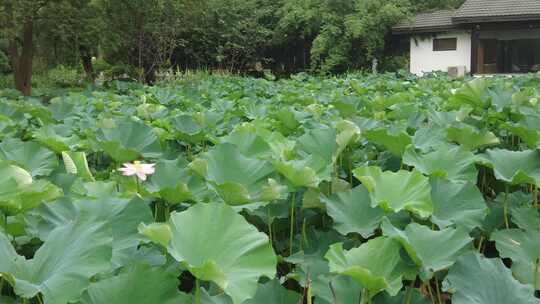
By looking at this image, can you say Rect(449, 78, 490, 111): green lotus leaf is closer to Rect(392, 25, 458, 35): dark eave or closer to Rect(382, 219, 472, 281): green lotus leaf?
Rect(382, 219, 472, 281): green lotus leaf

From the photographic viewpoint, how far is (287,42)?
20188 millimetres

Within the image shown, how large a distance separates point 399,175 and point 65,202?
0.56 m

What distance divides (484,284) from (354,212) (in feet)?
0.97

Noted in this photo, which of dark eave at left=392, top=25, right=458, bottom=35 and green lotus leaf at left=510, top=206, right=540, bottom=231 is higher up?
dark eave at left=392, top=25, right=458, bottom=35

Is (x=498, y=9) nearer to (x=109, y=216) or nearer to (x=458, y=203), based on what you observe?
(x=458, y=203)

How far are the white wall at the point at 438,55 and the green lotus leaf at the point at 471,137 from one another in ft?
56.2

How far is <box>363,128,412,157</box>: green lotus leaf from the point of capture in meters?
1.38

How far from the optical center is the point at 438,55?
18.5 m

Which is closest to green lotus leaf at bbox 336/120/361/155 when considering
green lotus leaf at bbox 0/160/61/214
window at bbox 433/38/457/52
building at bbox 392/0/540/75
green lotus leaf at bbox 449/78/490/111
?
green lotus leaf at bbox 0/160/61/214

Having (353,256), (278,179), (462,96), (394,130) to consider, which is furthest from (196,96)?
(353,256)

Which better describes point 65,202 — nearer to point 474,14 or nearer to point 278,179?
point 278,179

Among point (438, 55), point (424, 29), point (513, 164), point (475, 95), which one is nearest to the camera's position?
point (513, 164)

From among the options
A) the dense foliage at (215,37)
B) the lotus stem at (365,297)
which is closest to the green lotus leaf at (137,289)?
the lotus stem at (365,297)

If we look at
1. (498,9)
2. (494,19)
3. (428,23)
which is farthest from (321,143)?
(428,23)
